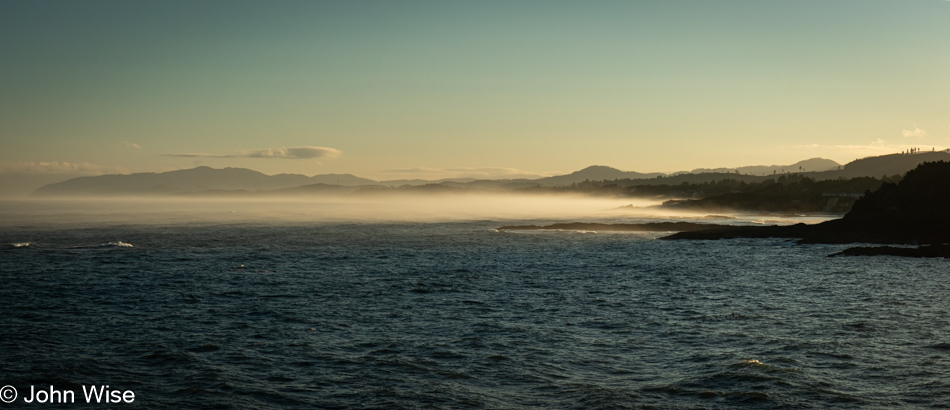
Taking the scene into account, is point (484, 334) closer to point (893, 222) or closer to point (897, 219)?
point (893, 222)

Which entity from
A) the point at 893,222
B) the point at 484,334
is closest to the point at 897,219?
the point at 893,222

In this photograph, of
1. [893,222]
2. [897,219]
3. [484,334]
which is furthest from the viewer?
[897,219]

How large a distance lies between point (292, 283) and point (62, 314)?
13411 millimetres

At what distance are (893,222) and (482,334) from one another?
2471 inches

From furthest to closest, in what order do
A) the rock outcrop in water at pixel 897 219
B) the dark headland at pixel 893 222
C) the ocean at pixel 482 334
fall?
the rock outcrop in water at pixel 897 219, the dark headland at pixel 893 222, the ocean at pixel 482 334

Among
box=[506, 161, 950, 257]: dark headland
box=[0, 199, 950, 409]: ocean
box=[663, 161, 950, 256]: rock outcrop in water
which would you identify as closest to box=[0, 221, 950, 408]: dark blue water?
box=[0, 199, 950, 409]: ocean

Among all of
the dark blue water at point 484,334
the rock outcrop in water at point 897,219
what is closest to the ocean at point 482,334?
the dark blue water at point 484,334

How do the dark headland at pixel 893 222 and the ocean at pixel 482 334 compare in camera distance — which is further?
the dark headland at pixel 893 222

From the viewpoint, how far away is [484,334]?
1000 inches

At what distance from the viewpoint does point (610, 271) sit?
47312mm

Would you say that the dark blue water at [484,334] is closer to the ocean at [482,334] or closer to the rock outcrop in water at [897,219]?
the ocean at [482,334]

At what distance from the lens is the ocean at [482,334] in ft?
59.9

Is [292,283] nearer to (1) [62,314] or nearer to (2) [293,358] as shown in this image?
(1) [62,314]

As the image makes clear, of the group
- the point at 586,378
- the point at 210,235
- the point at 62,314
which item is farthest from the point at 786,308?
the point at 210,235
